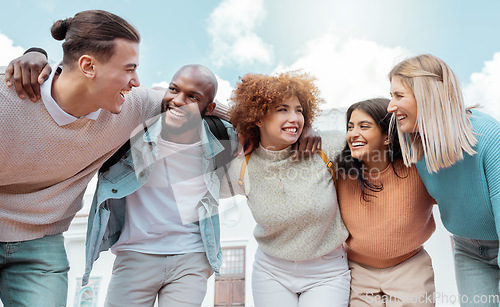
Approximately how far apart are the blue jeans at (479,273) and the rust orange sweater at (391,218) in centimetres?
24

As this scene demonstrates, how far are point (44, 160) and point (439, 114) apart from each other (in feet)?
6.29

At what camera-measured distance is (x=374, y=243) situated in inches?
94.5

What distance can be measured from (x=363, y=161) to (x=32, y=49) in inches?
74.9

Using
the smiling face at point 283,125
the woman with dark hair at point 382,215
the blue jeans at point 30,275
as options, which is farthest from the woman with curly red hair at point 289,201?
the blue jeans at point 30,275

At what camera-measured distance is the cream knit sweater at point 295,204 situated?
2.42m

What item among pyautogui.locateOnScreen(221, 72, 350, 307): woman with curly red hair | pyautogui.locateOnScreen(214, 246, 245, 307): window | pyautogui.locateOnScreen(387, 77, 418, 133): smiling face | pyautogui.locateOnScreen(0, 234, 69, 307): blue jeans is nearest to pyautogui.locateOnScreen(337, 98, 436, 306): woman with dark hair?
pyautogui.locateOnScreen(221, 72, 350, 307): woman with curly red hair

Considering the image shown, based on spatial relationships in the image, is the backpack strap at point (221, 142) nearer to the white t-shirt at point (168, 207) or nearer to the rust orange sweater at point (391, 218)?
the white t-shirt at point (168, 207)

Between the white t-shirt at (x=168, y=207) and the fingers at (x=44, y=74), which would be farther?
the white t-shirt at (x=168, y=207)

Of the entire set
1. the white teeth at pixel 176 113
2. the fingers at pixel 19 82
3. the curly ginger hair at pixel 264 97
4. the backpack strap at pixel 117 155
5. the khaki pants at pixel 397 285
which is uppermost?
the curly ginger hair at pixel 264 97

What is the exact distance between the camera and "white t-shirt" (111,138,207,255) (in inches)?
97.3

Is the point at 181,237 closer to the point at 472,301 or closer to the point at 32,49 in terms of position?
the point at 32,49

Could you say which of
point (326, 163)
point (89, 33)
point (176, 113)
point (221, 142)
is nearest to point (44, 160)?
point (89, 33)

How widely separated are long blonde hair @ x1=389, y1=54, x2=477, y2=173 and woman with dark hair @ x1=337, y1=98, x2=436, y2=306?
0.29 m

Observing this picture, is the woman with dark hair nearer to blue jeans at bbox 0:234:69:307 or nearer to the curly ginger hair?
the curly ginger hair
